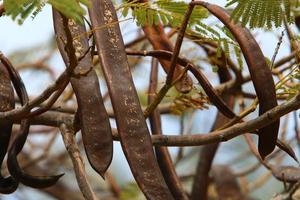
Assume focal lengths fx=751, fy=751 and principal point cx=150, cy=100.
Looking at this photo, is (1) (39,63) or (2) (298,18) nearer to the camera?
(2) (298,18)

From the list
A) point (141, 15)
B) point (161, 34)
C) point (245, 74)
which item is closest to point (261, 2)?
point (141, 15)

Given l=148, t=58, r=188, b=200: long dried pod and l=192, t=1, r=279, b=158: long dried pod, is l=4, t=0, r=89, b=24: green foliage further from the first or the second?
l=148, t=58, r=188, b=200: long dried pod

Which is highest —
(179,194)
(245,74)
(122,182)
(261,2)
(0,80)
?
(261,2)

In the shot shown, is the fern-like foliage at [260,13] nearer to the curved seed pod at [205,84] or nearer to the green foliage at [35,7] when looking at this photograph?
the curved seed pod at [205,84]

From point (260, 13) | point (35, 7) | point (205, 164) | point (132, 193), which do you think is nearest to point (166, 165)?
point (205, 164)

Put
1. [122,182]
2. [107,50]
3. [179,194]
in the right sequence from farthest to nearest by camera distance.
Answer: [122,182] < [179,194] < [107,50]

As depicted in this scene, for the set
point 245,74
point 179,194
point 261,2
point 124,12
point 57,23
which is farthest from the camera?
point 245,74

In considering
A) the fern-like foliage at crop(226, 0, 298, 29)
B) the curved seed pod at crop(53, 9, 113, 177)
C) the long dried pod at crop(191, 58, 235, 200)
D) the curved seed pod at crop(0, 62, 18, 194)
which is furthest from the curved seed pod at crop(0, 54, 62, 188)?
the long dried pod at crop(191, 58, 235, 200)

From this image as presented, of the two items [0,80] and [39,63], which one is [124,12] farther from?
[39,63]
